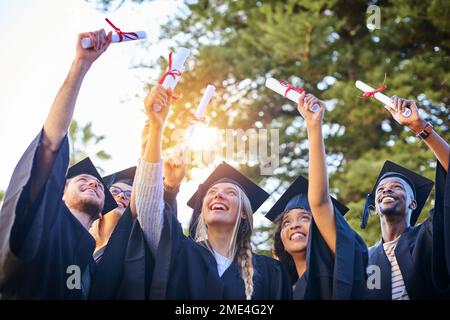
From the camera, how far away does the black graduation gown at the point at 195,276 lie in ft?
13.4

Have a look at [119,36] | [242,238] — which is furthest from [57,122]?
[242,238]

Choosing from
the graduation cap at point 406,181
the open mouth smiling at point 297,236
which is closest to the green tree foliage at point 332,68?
the graduation cap at point 406,181

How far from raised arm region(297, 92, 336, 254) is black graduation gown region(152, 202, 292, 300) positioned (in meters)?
0.44

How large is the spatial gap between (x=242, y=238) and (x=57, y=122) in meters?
1.38

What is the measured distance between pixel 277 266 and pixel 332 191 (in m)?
6.06

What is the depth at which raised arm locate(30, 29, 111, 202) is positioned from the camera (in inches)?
153

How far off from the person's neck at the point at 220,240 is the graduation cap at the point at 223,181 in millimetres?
235

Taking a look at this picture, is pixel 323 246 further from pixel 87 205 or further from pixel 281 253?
pixel 87 205

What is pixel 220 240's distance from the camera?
4512 mm

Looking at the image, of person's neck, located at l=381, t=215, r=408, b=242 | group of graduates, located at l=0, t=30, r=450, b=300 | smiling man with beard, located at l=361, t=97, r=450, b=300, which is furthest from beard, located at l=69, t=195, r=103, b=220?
person's neck, located at l=381, t=215, r=408, b=242

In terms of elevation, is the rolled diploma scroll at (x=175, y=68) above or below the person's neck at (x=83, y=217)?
above

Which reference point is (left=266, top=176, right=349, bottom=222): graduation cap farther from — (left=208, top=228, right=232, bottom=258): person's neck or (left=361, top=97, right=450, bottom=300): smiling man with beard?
(left=208, top=228, right=232, bottom=258): person's neck

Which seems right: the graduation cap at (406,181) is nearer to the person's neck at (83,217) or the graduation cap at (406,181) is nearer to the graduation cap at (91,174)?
the graduation cap at (91,174)
